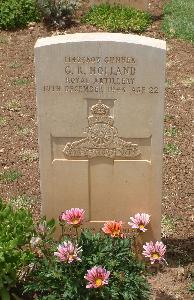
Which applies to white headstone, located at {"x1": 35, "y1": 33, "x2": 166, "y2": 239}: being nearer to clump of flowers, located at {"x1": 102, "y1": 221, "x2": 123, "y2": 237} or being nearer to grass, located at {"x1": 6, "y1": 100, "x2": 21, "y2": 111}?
clump of flowers, located at {"x1": 102, "y1": 221, "x2": 123, "y2": 237}

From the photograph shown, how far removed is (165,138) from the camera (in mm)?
6766

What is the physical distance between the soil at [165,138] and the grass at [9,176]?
0.15 feet

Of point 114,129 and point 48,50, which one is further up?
point 48,50

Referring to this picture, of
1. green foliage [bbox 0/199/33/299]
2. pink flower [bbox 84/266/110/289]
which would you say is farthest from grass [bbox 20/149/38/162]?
pink flower [bbox 84/266/110/289]

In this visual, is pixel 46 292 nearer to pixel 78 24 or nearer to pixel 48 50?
pixel 48 50

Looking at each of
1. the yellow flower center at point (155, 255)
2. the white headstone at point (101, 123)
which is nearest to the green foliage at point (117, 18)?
the white headstone at point (101, 123)

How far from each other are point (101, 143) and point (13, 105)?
323cm

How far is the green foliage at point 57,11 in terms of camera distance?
9.65m

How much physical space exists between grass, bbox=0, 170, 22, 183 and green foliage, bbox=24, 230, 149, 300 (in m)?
1.91

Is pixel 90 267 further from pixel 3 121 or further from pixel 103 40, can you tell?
pixel 3 121

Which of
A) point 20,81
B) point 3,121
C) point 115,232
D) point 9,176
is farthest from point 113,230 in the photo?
point 20,81

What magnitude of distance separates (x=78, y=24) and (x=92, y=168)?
5689 millimetres

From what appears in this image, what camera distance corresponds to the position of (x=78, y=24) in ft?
→ 32.5

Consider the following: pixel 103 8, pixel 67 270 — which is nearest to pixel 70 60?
pixel 67 270
